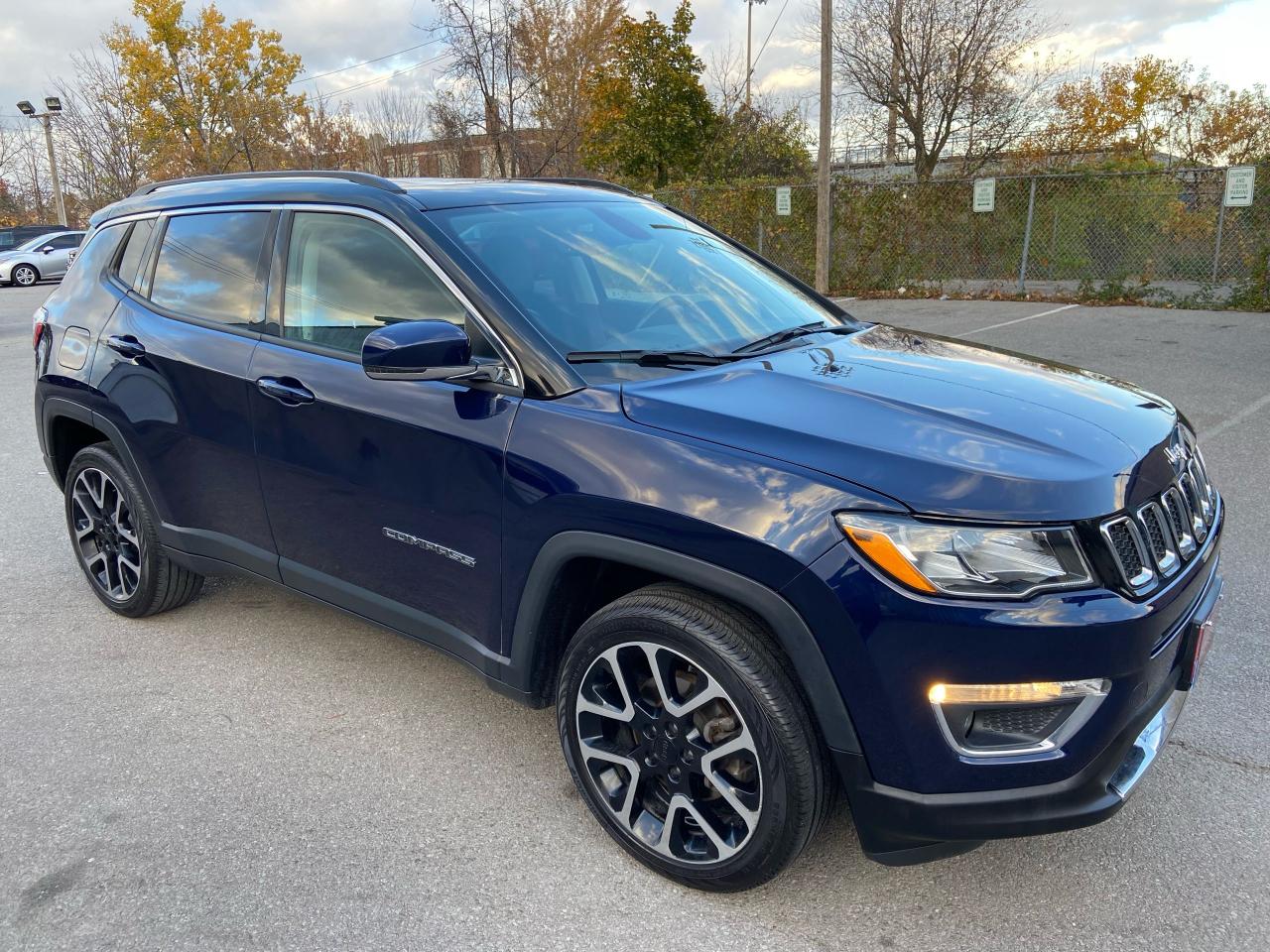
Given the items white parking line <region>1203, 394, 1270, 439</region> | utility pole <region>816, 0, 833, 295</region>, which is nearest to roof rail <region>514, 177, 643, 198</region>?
white parking line <region>1203, 394, 1270, 439</region>

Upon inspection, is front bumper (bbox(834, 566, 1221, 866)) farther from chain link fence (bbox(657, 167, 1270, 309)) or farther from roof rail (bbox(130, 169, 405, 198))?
chain link fence (bbox(657, 167, 1270, 309))

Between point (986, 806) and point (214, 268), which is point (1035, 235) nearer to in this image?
→ point (214, 268)

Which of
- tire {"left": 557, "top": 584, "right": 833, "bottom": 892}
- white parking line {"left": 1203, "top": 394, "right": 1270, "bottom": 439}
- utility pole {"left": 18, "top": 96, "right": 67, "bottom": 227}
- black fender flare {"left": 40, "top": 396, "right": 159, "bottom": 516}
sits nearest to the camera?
tire {"left": 557, "top": 584, "right": 833, "bottom": 892}

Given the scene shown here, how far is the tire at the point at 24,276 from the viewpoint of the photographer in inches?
1057

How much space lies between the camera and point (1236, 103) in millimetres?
22312

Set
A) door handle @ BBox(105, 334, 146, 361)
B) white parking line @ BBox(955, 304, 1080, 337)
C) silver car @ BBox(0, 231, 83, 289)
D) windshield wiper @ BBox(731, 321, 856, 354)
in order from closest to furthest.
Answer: windshield wiper @ BBox(731, 321, 856, 354)
door handle @ BBox(105, 334, 146, 361)
white parking line @ BBox(955, 304, 1080, 337)
silver car @ BBox(0, 231, 83, 289)

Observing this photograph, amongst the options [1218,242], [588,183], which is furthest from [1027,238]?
[588,183]

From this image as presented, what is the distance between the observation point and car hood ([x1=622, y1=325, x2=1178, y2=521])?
2070 mm

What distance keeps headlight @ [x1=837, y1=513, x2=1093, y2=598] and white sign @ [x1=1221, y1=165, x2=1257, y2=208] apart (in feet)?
44.9

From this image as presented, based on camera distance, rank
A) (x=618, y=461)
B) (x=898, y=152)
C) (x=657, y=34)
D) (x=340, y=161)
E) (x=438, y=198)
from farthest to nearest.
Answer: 1. (x=340, y=161)
2. (x=898, y=152)
3. (x=657, y=34)
4. (x=438, y=198)
5. (x=618, y=461)

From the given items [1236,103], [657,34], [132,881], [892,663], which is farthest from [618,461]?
[1236,103]

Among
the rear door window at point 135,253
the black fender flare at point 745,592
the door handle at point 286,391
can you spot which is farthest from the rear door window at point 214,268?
the black fender flare at point 745,592

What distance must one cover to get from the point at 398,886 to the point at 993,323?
1169 centimetres

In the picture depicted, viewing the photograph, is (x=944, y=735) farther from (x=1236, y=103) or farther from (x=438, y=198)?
(x=1236, y=103)
